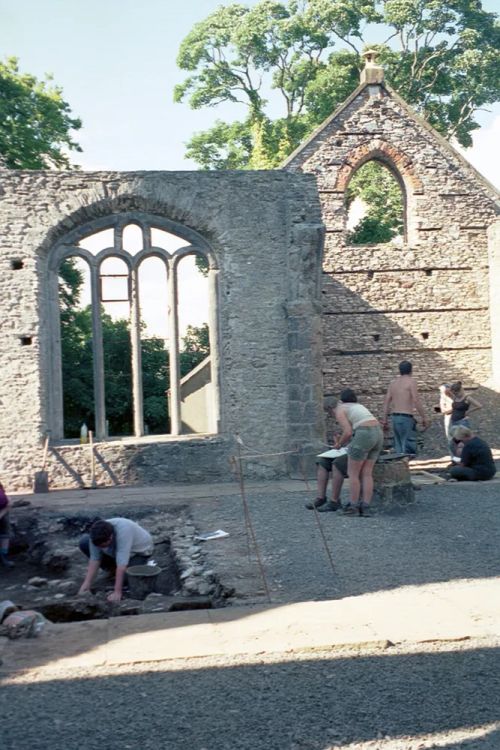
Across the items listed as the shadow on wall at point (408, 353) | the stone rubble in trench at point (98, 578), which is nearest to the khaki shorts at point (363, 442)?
the stone rubble in trench at point (98, 578)

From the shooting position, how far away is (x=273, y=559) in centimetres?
684

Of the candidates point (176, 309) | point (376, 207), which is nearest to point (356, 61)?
point (376, 207)

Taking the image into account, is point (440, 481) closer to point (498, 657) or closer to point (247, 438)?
point (247, 438)

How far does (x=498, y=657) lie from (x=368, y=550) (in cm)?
271

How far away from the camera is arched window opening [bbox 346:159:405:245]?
70.0 ft

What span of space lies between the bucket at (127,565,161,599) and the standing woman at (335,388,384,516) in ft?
8.33

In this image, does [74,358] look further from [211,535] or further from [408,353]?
[211,535]

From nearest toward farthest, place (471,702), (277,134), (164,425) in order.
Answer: (471,702) < (164,425) < (277,134)

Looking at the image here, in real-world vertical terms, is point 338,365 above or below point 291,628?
above

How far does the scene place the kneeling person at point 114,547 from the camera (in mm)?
6402

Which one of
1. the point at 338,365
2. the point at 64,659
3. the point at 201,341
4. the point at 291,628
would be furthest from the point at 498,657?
the point at 201,341

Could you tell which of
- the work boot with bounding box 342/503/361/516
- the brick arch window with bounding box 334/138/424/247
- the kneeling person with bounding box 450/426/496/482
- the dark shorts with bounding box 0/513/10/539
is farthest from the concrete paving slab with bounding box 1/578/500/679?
the brick arch window with bounding box 334/138/424/247

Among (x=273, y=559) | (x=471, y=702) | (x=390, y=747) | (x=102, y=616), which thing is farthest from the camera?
(x=273, y=559)

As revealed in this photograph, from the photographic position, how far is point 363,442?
326 inches
